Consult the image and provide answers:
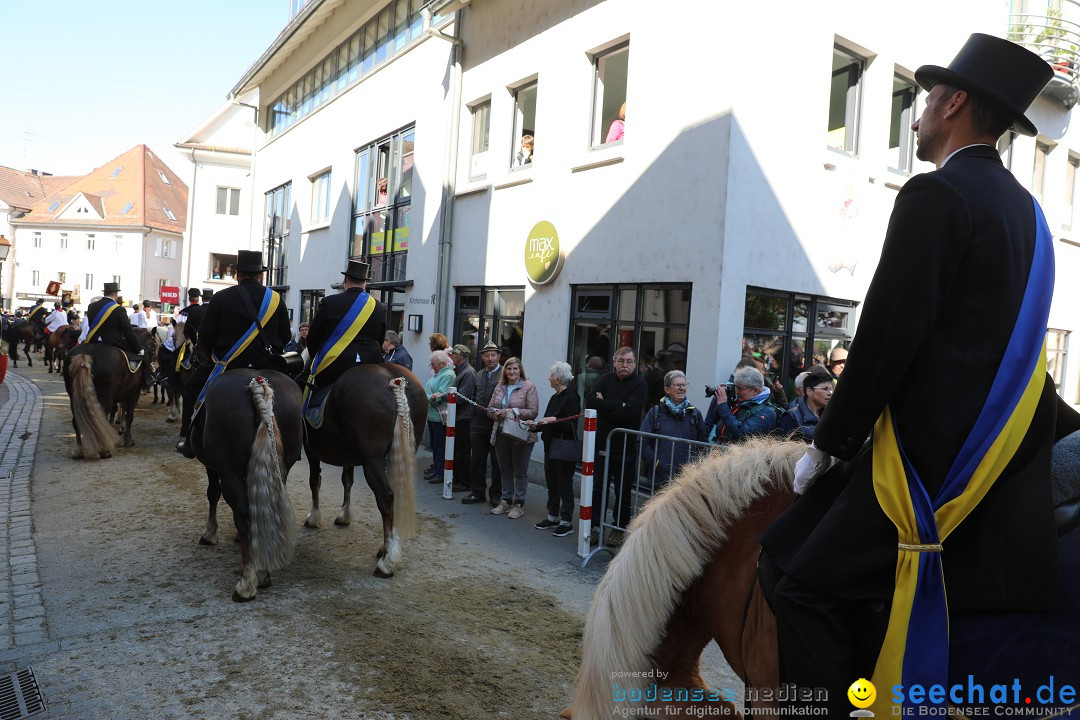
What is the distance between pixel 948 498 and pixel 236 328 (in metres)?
5.80

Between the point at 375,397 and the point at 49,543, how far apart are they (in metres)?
3.02

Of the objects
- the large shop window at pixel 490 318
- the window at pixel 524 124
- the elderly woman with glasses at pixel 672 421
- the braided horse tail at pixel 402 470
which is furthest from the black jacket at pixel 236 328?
the window at pixel 524 124

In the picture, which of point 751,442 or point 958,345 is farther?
point 751,442

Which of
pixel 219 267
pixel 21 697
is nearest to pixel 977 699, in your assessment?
pixel 21 697

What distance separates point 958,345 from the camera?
1.59 metres

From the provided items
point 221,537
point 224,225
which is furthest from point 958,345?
point 224,225

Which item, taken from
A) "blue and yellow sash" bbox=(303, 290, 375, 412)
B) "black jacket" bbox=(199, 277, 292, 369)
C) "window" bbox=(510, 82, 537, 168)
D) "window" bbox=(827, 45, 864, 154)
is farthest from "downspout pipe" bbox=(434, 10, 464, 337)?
"black jacket" bbox=(199, 277, 292, 369)

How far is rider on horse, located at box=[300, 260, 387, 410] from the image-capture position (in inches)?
248

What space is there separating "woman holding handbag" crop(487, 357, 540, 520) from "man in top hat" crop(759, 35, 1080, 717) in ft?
20.7

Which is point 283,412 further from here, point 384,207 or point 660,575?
point 384,207

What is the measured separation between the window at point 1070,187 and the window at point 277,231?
779 inches

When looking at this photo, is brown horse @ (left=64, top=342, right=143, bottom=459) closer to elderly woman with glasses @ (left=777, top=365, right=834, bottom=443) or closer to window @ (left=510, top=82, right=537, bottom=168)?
window @ (left=510, top=82, right=537, bottom=168)

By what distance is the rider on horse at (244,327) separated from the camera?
616 centimetres

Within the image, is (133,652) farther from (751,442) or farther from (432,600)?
(751,442)
